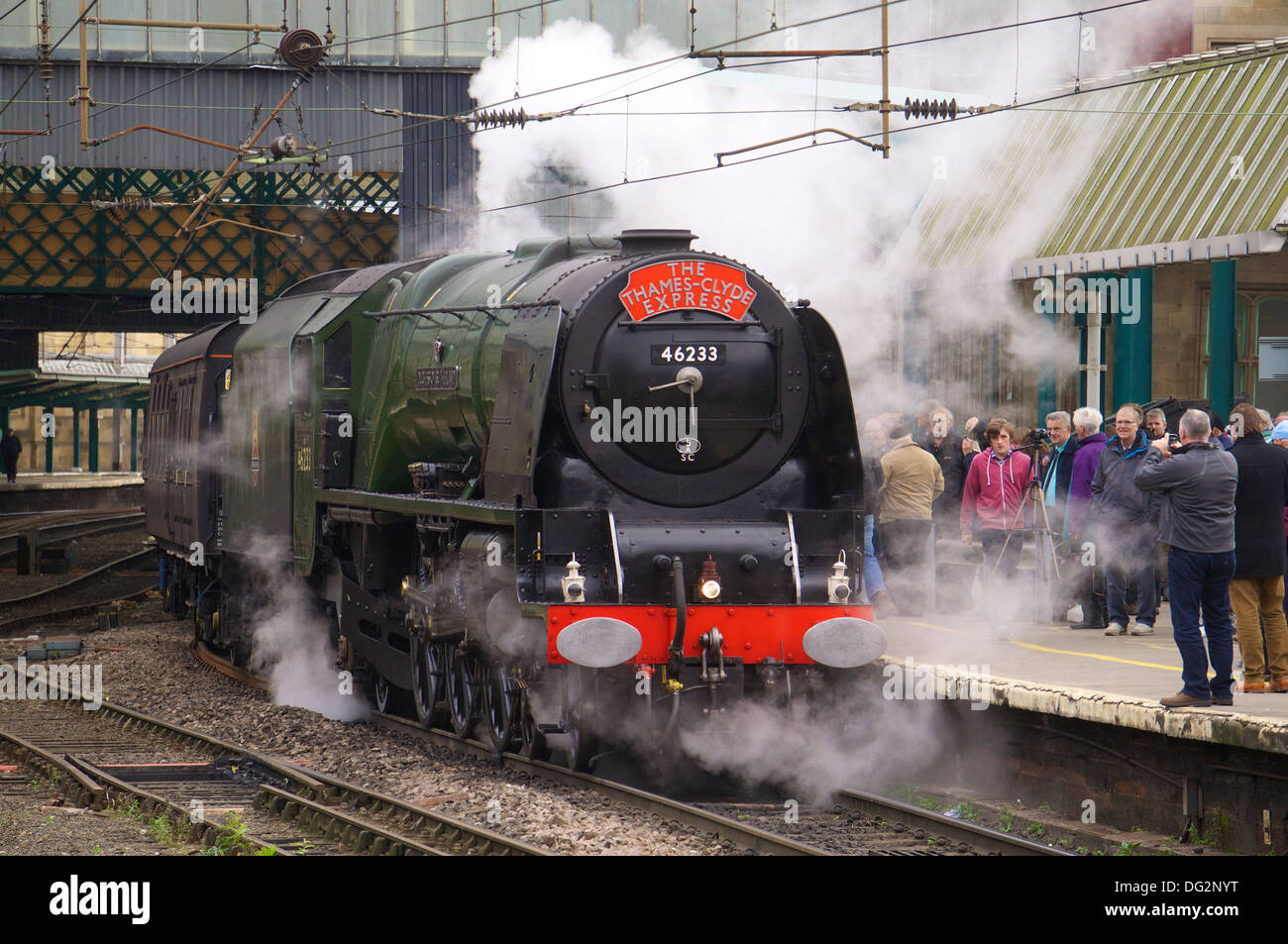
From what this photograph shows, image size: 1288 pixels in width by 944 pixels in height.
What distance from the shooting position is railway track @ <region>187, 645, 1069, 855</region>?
24.9 feet

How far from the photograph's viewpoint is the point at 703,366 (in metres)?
9.08

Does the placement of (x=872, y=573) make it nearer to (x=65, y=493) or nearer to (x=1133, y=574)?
(x=1133, y=574)

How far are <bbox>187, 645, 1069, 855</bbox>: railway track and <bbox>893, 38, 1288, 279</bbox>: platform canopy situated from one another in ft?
21.5

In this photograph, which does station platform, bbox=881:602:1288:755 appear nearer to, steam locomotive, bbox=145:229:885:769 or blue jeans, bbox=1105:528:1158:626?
blue jeans, bbox=1105:528:1158:626

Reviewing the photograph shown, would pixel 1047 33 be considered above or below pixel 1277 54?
above

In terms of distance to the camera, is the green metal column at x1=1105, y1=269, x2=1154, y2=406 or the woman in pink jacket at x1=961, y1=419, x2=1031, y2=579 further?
Answer: the green metal column at x1=1105, y1=269, x2=1154, y2=406

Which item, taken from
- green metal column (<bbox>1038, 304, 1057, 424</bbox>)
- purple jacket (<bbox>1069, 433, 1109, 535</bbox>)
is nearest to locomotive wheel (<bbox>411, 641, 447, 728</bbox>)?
purple jacket (<bbox>1069, 433, 1109, 535</bbox>)

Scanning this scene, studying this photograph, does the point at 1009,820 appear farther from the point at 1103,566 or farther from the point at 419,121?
the point at 419,121

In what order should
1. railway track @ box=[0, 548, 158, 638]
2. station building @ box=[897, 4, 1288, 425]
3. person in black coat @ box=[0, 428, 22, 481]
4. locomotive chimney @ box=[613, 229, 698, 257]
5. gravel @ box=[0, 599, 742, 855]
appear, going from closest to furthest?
gravel @ box=[0, 599, 742, 855] < locomotive chimney @ box=[613, 229, 698, 257] < station building @ box=[897, 4, 1288, 425] < railway track @ box=[0, 548, 158, 638] < person in black coat @ box=[0, 428, 22, 481]

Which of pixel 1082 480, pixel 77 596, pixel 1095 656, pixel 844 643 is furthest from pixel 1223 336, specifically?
pixel 77 596

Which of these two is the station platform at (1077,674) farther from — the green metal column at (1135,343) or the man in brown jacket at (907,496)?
the green metal column at (1135,343)

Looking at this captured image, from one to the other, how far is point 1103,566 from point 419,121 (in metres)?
15.5

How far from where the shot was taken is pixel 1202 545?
810 cm
